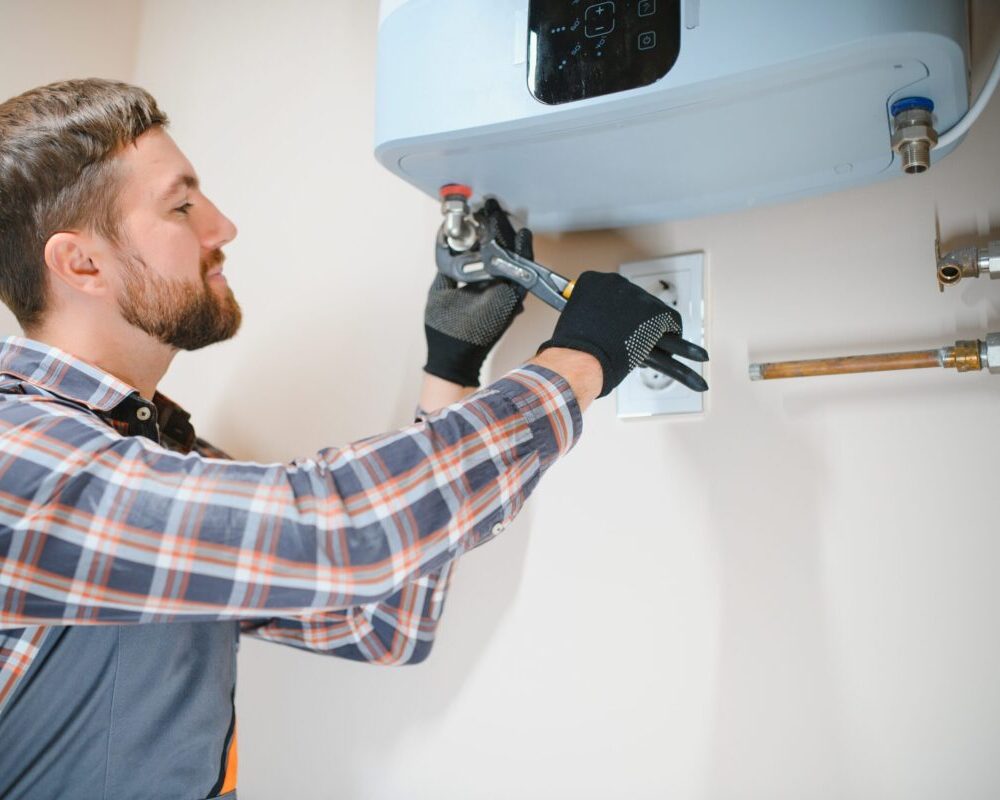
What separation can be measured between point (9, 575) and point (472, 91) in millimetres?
547

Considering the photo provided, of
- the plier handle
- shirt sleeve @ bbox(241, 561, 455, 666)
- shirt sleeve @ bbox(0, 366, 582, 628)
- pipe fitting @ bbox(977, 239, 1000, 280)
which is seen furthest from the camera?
shirt sleeve @ bbox(241, 561, 455, 666)

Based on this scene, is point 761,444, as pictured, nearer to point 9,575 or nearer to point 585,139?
point 585,139

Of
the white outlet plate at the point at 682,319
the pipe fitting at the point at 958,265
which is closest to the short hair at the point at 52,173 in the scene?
the white outlet plate at the point at 682,319

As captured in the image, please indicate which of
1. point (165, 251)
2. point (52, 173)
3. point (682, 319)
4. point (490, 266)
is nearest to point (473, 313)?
point (490, 266)

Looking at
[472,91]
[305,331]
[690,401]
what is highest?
[472,91]

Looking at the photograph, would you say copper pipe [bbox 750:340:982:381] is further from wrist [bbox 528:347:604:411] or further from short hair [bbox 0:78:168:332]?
short hair [bbox 0:78:168:332]

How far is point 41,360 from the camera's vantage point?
0.91 metres

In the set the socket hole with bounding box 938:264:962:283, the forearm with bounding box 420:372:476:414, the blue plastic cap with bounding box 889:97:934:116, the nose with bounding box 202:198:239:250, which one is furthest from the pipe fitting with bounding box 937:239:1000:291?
the nose with bounding box 202:198:239:250

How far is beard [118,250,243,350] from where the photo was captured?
3.20ft

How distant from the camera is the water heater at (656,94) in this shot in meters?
0.73

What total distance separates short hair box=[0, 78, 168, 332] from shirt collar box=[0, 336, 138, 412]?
0.10 m

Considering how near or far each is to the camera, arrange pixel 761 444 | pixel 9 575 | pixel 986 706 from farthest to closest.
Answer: pixel 761 444 → pixel 986 706 → pixel 9 575

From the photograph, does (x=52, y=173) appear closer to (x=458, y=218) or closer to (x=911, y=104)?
(x=458, y=218)

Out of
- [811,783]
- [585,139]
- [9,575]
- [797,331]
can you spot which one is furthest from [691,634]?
[9,575]
